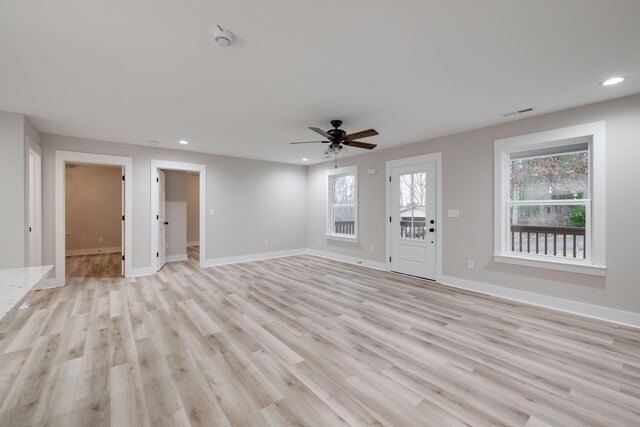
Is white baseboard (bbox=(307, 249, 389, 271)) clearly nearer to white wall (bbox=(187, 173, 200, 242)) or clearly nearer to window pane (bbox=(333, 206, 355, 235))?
window pane (bbox=(333, 206, 355, 235))

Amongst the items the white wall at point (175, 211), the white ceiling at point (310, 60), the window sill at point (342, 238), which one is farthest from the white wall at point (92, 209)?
the window sill at point (342, 238)

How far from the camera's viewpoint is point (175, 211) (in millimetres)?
6875

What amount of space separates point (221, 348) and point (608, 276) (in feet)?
14.1

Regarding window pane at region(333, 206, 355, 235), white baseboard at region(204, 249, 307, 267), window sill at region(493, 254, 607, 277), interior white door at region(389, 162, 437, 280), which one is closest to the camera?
window sill at region(493, 254, 607, 277)

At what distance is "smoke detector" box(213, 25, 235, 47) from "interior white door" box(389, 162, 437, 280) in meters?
3.90

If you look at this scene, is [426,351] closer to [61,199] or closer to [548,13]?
[548,13]

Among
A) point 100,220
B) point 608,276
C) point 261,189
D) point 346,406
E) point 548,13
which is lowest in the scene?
point 346,406

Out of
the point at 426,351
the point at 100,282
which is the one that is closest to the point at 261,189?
the point at 100,282

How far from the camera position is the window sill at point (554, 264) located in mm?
3189

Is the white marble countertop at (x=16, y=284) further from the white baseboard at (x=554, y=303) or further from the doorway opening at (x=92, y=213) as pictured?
the doorway opening at (x=92, y=213)

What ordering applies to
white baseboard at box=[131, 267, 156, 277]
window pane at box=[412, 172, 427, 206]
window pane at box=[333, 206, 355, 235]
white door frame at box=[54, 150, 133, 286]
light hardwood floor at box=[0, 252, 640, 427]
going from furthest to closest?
window pane at box=[333, 206, 355, 235] → white baseboard at box=[131, 267, 156, 277] → window pane at box=[412, 172, 427, 206] → white door frame at box=[54, 150, 133, 286] → light hardwood floor at box=[0, 252, 640, 427]

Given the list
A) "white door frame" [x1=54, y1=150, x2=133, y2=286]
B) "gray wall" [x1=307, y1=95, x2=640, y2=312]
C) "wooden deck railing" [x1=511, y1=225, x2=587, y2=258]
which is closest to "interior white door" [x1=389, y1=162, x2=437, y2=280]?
"gray wall" [x1=307, y1=95, x2=640, y2=312]

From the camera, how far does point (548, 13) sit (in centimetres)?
176

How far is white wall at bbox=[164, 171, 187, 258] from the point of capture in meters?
6.74
